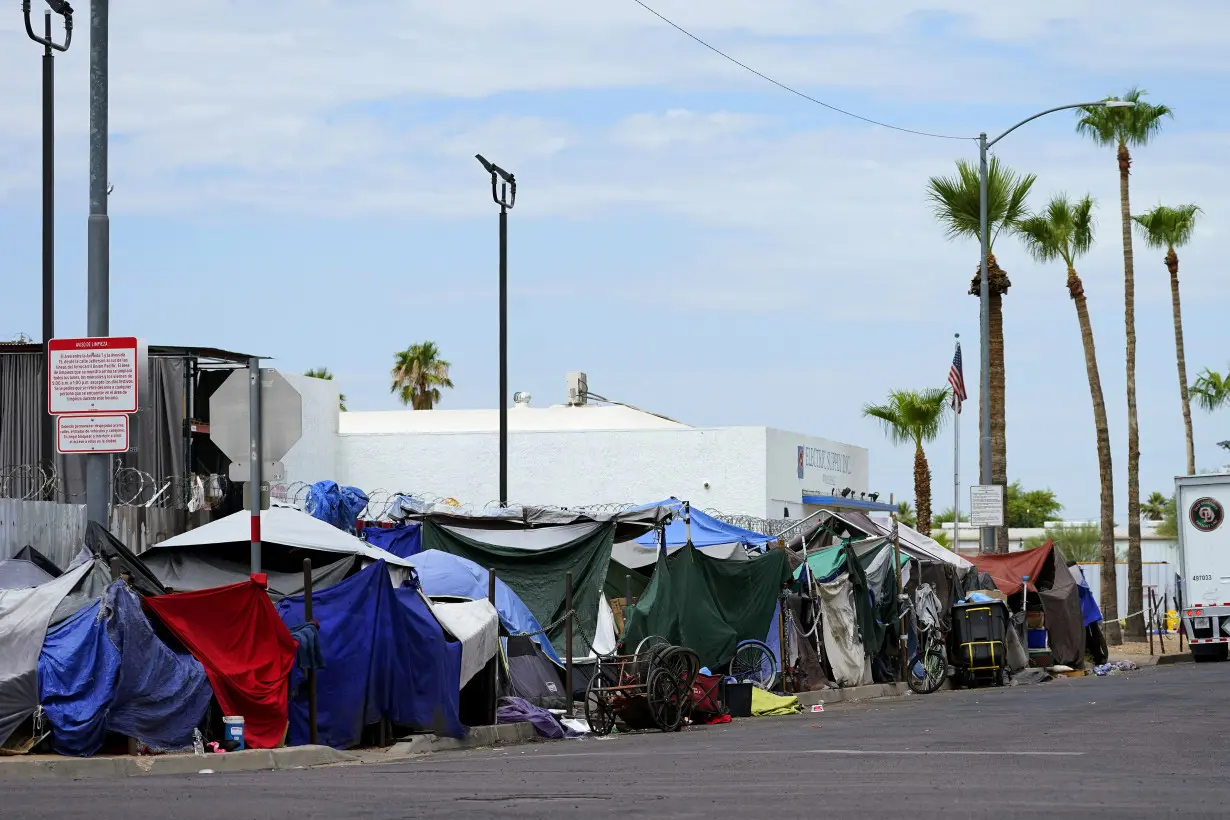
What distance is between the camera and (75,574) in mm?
15680

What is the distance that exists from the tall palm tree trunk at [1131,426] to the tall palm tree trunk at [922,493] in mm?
9759

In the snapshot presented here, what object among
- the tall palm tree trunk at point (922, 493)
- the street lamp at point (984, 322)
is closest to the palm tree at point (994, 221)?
the street lamp at point (984, 322)

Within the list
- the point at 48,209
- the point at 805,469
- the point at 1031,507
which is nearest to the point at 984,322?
the point at 805,469

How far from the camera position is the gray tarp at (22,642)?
47.3ft

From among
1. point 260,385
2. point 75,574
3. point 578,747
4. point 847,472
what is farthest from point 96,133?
point 847,472

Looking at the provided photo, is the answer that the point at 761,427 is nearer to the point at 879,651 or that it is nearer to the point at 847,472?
the point at 847,472

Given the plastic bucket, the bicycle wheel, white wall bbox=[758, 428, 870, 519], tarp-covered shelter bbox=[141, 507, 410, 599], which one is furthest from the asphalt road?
white wall bbox=[758, 428, 870, 519]

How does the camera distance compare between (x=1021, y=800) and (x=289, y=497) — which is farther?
(x=289, y=497)

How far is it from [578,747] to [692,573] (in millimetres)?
6386

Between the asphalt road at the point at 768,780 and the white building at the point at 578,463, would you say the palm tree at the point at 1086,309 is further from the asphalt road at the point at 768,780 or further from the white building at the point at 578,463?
the asphalt road at the point at 768,780

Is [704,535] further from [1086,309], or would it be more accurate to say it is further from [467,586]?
[1086,309]

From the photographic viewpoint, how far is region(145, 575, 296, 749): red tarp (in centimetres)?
1536

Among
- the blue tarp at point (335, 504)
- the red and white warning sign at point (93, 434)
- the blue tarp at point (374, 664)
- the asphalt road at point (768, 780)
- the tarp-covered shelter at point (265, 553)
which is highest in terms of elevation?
the red and white warning sign at point (93, 434)

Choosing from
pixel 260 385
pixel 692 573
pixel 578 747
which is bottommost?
pixel 578 747
